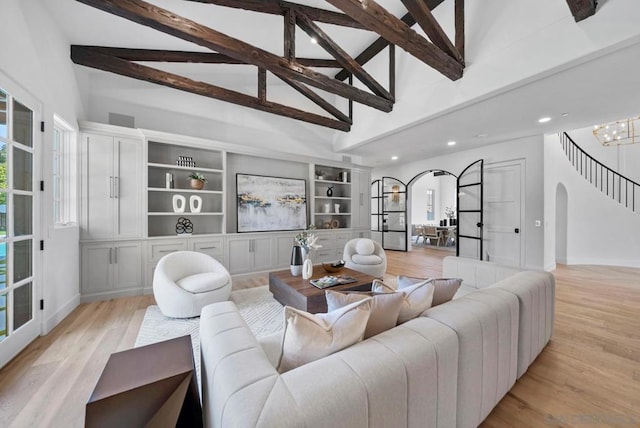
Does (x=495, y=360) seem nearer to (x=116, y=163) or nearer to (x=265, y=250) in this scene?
(x=265, y=250)

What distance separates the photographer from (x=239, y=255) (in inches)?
179

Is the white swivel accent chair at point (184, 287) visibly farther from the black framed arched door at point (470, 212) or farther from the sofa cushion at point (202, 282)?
the black framed arched door at point (470, 212)

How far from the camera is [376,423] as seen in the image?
84cm

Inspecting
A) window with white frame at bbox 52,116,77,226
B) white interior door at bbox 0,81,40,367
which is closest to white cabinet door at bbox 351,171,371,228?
window with white frame at bbox 52,116,77,226

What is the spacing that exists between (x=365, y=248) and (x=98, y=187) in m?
4.09

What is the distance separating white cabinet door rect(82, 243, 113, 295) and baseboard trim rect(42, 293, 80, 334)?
180 millimetres

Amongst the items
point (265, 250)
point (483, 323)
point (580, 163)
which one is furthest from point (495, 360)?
point (580, 163)

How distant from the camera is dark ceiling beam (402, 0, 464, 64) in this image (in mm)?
2439

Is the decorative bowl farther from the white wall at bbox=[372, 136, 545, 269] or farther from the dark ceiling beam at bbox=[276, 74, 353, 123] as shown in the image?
the white wall at bbox=[372, 136, 545, 269]

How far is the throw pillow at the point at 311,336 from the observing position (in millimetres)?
1049

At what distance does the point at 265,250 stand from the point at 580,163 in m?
8.02

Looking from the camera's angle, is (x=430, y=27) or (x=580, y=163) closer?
(x=430, y=27)

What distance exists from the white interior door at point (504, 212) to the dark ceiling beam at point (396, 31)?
10.6 feet

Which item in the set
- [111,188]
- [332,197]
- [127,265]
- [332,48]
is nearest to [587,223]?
[332,197]
